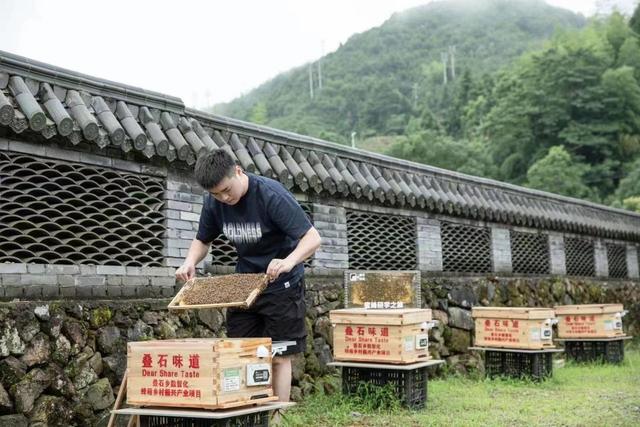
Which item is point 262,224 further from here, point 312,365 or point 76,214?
point 312,365

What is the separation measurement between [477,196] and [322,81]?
63.5 meters

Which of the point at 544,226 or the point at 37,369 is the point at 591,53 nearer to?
the point at 544,226

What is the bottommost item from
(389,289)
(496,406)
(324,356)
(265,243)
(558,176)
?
(496,406)

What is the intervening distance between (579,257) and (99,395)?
1186 centimetres

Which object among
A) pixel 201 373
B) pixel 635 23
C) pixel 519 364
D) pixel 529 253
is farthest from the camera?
pixel 635 23

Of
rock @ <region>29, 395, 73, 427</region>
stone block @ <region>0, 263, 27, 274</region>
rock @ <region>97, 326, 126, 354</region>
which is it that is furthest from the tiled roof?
rock @ <region>29, 395, 73, 427</region>

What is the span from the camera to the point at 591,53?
38156mm

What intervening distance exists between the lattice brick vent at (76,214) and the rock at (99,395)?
3.51ft

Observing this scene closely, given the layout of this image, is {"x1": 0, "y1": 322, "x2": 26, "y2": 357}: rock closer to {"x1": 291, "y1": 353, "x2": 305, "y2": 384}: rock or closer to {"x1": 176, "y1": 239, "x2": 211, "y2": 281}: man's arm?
{"x1": 176, "y1": 239, "x2": 211, "y2": 281}: man's arm

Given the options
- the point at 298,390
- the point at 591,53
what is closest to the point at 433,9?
the point at 591,53

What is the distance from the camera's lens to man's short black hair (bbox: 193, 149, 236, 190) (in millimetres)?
4227

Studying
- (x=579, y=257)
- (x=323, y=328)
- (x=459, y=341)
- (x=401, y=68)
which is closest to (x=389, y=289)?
(x=323, y=328)

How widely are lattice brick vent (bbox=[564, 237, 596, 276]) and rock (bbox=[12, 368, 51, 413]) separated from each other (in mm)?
11560

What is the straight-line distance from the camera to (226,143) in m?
→ 7.68
